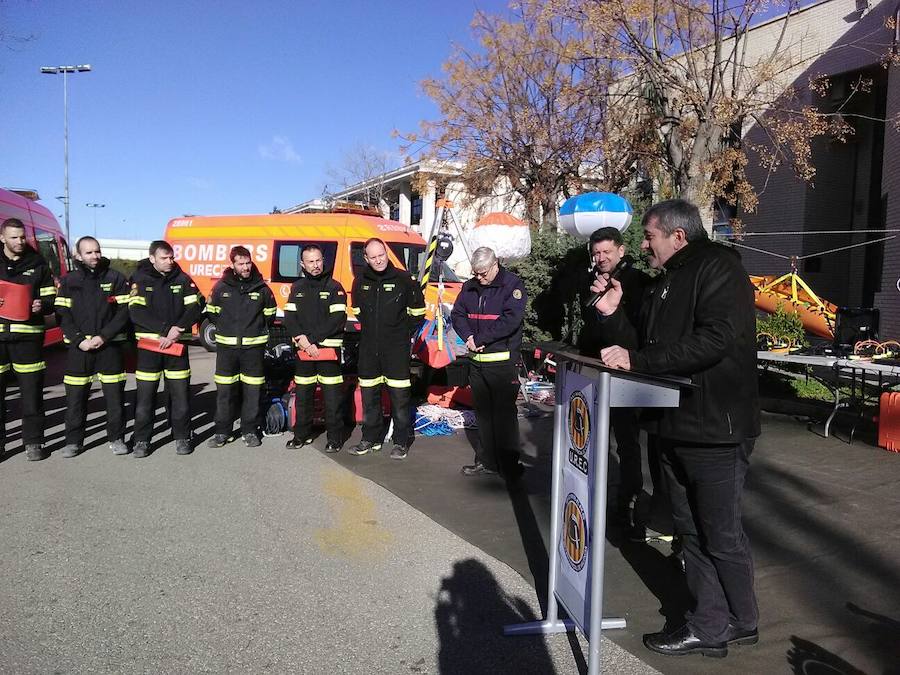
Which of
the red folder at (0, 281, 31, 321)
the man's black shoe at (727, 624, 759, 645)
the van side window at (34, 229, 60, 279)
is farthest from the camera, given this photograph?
the van side window at (34, 229, 60, 279)

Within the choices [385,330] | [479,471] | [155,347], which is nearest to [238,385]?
[155,347]

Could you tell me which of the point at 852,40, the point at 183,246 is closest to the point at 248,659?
the point at 183,246

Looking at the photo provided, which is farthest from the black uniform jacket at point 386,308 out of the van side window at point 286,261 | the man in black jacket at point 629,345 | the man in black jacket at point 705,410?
the van side window at point 286,261

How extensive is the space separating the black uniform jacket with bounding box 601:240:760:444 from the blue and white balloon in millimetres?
3959

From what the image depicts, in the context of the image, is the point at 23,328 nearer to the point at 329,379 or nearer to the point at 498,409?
the point at 329,379

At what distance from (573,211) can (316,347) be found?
3.02m

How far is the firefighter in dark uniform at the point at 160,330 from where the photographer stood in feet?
21.6

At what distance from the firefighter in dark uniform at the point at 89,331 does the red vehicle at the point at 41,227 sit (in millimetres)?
5280

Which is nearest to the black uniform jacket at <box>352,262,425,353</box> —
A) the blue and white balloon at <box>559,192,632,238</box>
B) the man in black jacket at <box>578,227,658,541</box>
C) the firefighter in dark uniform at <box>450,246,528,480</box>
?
the firefighter in dark uniform at <box>450,246,528,480</box>

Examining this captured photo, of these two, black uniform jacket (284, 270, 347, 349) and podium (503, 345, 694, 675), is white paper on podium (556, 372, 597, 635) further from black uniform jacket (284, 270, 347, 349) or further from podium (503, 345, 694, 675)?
black uniform jacket (284, 270, 347, 349)

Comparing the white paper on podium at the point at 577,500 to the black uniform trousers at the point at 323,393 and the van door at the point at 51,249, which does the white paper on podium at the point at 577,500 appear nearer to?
the black uniform trousers at the point at 323,393

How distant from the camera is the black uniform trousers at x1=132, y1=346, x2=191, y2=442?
6629mm

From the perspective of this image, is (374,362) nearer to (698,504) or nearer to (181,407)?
(181,407)

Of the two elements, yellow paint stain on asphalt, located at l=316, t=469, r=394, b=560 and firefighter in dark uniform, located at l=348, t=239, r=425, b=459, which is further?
firefighter in dark uniform, located at l=348, t=239, r=425, b=459
